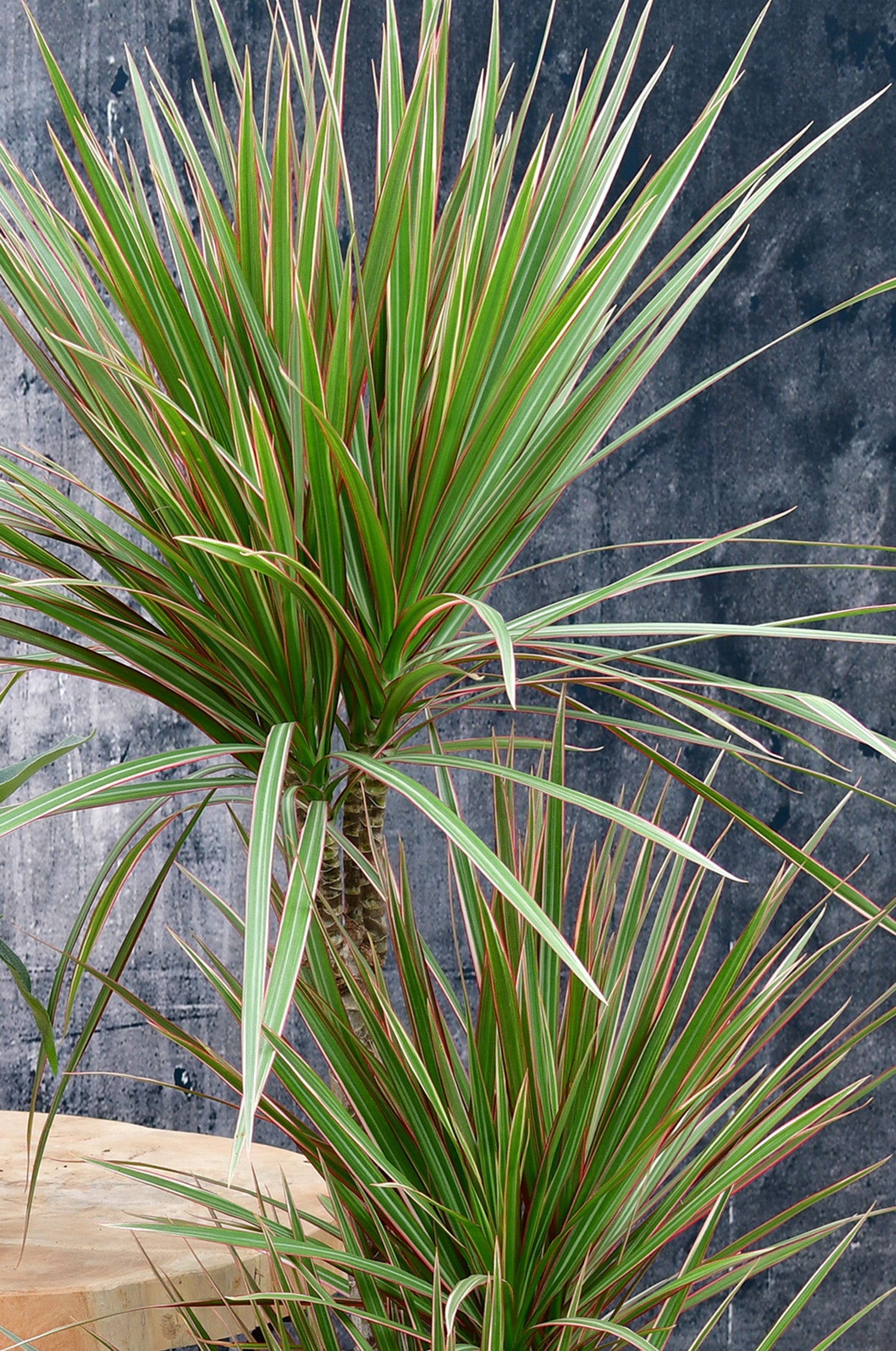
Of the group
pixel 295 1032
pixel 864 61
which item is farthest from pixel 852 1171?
pixel 864 61

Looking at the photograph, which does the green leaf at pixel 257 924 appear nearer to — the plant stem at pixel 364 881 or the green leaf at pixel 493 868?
the green leaf at pixel 493 868

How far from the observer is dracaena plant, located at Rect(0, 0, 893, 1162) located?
0.68 meters

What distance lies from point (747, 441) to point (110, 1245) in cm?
152

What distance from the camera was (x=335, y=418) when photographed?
69 cm

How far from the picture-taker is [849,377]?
1844mm

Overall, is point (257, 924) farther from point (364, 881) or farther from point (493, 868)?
point (364, 881)

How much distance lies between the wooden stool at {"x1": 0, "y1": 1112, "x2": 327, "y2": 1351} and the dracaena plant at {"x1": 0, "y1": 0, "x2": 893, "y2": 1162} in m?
0.25

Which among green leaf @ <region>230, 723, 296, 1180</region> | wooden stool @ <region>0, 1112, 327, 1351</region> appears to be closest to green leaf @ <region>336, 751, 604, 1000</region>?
green leaf @ <region>230, 723, 296, 1180</region>

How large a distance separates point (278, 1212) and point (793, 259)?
1.65 meters

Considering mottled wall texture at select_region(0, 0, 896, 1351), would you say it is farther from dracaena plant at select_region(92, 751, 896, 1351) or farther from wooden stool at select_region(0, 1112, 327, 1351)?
dracaena plant at select_region(92, 751, 896, 1351)

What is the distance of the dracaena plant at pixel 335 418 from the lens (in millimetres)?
681

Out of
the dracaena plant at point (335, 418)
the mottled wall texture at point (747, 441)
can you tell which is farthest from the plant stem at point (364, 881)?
the mottled wall texture at point (747, 441)

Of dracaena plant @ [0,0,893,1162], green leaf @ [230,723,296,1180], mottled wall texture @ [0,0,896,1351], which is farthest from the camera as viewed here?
mottled wall texture @ [0,0,896,1351]

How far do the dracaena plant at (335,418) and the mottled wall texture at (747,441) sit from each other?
108 cm
